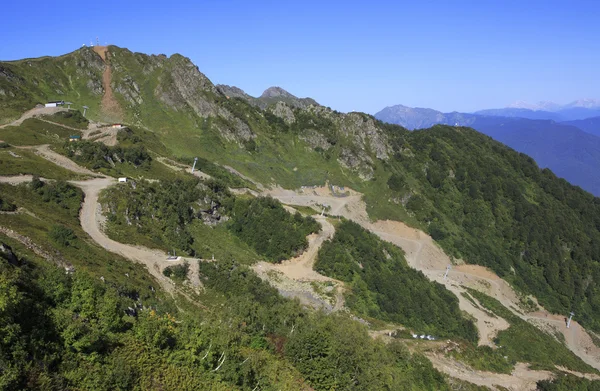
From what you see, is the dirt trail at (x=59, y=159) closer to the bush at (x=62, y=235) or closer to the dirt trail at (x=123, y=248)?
the dirt trail at (x=123, y=248)

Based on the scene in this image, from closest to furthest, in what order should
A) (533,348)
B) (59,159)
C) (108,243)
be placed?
(108,243)
(59,159)
(533,348)

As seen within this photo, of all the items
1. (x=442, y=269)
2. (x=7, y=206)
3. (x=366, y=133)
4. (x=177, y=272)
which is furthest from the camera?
(x=366, y=133)

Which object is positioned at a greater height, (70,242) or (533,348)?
(70,242)

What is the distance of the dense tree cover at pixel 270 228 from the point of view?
6088 centimetres

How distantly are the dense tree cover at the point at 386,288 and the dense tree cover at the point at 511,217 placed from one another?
27740 millimetres

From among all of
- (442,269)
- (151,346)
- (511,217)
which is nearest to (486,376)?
(442,269)

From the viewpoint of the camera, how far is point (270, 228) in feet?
207

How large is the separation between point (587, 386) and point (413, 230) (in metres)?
49.1

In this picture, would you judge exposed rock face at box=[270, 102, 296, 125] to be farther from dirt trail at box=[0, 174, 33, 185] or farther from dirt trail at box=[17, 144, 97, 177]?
dirt trail at box=[0, 174, 33, 185]

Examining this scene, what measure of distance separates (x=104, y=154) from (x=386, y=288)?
51187mm

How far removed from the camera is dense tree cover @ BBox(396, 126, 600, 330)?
96.6 metres

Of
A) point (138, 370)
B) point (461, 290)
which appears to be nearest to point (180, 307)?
point (138, 370)

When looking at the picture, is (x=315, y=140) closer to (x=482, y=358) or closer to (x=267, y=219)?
(x=267, y=219)

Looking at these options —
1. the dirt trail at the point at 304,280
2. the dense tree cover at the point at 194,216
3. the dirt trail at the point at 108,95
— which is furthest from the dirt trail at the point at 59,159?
the dirt trail at the point at 108,95
